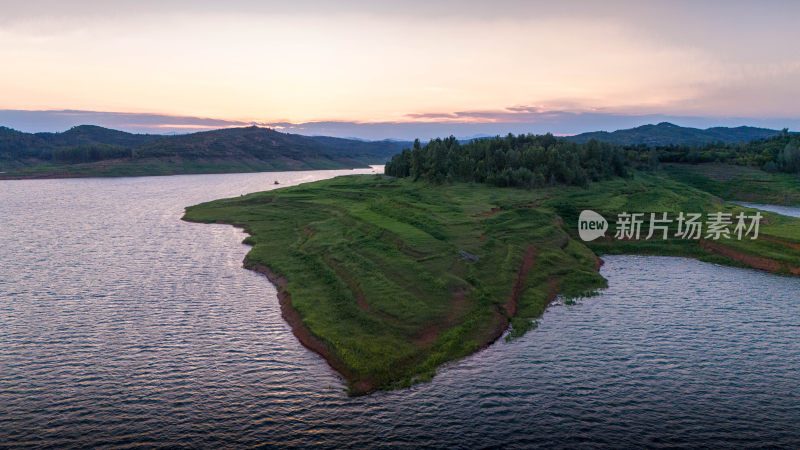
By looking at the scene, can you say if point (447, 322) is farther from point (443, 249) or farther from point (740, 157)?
point (740, 157)

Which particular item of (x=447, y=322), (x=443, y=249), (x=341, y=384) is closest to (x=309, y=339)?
(x=341, y=384)

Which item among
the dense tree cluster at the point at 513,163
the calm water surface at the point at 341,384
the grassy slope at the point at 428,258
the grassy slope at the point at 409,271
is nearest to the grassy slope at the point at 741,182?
the dense tree cluster at the point at 513,163

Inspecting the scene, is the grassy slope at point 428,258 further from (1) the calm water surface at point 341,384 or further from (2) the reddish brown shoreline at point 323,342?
(1) the calm water surface at point 341,384

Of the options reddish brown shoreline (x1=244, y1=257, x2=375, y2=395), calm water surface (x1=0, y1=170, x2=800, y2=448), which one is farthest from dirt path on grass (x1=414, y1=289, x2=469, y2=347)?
reddish brown shoreline (x1=244, y1=257, x2=375, y2=395)

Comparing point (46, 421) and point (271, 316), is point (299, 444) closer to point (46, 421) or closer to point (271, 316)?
point (46, 421)

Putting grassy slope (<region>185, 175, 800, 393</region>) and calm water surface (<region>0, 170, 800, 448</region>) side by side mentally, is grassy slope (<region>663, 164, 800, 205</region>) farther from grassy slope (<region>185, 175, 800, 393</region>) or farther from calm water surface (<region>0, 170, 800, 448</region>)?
calm water surface (<region>0, 170, 800, 448</region>)

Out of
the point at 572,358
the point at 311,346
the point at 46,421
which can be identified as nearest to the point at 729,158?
the point at 572,358
